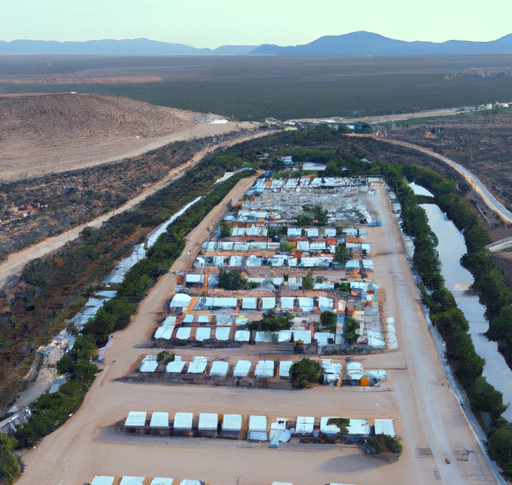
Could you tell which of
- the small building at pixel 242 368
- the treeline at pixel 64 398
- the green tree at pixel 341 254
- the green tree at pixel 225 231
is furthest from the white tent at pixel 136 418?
the green tree at pixel 225 231

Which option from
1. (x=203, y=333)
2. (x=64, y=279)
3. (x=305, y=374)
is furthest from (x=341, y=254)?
(x=64, y=279)

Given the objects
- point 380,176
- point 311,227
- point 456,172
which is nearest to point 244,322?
point 311,227

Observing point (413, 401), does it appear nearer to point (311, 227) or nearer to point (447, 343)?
point (447, 343)

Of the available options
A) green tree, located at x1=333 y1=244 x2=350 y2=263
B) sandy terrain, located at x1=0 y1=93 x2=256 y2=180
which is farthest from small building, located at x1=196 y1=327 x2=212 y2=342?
sandy terrain, located at x1=0 y1=93 x2=256 y2=180

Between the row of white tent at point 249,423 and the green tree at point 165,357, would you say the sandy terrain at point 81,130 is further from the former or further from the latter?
the row of white tent at point 249,423

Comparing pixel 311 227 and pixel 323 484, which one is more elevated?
pixel 311 227

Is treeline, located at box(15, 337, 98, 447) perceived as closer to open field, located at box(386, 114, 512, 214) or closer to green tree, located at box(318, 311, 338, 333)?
green tree, located at box(318, 311, 338, 333)
